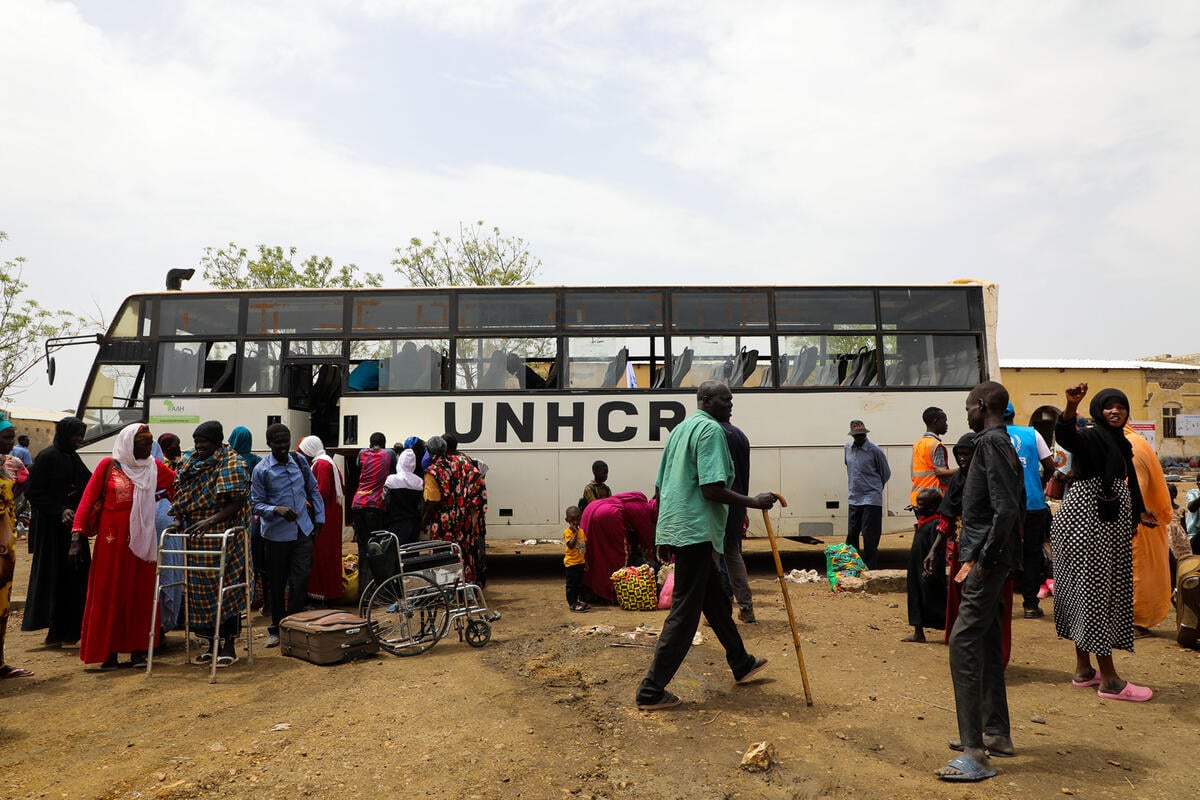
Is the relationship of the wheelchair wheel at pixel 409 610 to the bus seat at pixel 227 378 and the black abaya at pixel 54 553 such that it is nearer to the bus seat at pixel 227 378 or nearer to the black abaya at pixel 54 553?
the black abaya at pixel 54 553

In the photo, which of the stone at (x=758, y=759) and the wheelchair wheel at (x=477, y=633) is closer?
the stone at (x=758, y=759)

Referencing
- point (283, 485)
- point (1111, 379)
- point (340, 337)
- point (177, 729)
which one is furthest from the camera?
point (1111, 379)

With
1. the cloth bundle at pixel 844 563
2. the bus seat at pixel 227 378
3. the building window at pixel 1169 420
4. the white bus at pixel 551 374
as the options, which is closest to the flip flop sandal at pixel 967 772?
the cloth bundle at pixel 844 563

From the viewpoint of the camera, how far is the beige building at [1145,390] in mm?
33500

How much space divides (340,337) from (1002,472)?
812 centimetres

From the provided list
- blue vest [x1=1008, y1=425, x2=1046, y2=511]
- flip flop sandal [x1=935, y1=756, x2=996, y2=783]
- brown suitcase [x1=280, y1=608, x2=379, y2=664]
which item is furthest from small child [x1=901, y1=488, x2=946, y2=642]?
brown suitcase [x1=280, y1=608, x2=379, y2=664]

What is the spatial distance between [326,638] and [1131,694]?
5.09m

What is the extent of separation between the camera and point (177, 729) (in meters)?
4.35

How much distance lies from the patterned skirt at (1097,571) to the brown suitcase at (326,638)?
464 centimetres

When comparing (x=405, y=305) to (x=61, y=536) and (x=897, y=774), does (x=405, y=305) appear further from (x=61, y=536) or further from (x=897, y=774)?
(x=897, y=774)

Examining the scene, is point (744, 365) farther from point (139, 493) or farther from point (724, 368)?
point (139, 493)

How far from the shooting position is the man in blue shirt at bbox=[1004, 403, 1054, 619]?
21.8ft

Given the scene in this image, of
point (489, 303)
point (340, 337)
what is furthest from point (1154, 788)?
point (340, 337)

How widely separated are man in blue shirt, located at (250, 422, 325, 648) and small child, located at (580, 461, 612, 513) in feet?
10.8
